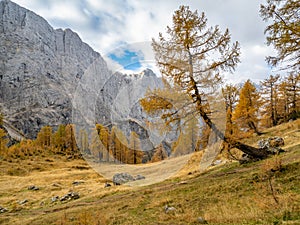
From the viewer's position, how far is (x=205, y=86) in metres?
13.2

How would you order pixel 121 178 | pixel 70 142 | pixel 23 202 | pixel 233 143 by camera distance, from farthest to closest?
pixel 70 142 < pixel 121 178 < pixel 23 202 < pixel 233 143

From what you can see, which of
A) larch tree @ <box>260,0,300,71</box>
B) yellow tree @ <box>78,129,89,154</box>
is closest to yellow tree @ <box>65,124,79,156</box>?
yellow tree @ <box>78,129,89,154</box>

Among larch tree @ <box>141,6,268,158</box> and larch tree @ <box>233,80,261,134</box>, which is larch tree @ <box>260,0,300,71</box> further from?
larch tree @ <box>233,80,261,134</box>

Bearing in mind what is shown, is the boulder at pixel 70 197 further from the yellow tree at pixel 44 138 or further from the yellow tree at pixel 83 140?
the yellow tree at pixel 44 138

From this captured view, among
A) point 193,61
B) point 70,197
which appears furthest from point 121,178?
point 193,61

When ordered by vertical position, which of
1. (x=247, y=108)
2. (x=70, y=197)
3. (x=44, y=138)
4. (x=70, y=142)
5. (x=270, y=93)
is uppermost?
(x=270, y=93)

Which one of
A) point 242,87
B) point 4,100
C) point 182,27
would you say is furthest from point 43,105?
point 182,27

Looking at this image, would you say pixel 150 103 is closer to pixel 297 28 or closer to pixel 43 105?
Result: pixel 297 28

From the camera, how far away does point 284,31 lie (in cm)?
1080

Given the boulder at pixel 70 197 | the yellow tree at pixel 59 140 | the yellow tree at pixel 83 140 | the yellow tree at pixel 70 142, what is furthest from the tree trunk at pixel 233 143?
the yellow tree at pixel 59 140

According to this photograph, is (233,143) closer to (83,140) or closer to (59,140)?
(83,140)

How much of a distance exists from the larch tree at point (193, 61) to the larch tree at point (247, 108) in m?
17.9

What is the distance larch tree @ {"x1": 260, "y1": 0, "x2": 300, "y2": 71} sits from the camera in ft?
34.4

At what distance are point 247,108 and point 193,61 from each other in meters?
20.5
